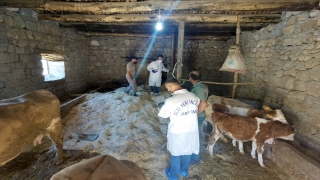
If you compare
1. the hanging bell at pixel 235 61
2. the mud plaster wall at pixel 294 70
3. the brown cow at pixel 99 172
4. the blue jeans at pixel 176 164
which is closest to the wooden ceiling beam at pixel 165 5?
the mud plaster wall at pixel 294 70

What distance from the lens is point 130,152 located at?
10.4 feet

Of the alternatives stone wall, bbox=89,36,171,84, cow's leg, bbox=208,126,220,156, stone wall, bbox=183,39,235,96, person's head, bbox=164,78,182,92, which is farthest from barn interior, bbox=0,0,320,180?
stone wall, bbox=89,36,171,84

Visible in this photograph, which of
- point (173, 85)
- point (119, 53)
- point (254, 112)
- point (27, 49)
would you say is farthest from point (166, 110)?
point (119, 53)

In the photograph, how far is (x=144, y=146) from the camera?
341 cm

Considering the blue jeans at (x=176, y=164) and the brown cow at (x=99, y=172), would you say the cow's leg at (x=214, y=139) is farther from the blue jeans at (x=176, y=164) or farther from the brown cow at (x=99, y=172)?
the brown cow at (x=99, y=172)

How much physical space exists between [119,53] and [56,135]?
6.22 meters

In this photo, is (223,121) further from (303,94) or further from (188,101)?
(303,94)

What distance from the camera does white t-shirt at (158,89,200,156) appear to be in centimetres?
231

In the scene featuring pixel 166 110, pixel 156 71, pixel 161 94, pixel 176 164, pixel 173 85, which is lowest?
pixel 176 164

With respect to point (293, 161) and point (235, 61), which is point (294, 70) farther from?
point (293, 161)

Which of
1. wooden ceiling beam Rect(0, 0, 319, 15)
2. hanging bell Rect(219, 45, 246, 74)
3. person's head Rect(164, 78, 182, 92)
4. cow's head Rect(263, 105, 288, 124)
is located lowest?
cow's head Rect(263, 105, 288, 124)

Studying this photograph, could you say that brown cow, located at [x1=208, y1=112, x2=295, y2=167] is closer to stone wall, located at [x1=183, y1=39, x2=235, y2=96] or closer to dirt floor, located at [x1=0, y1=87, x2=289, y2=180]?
dirt floor, located at [x1=0, y1=87, x2=289, y2=180]

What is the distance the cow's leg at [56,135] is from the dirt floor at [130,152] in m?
0.15

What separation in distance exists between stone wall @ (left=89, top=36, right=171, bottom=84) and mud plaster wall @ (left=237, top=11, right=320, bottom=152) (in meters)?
4.46
